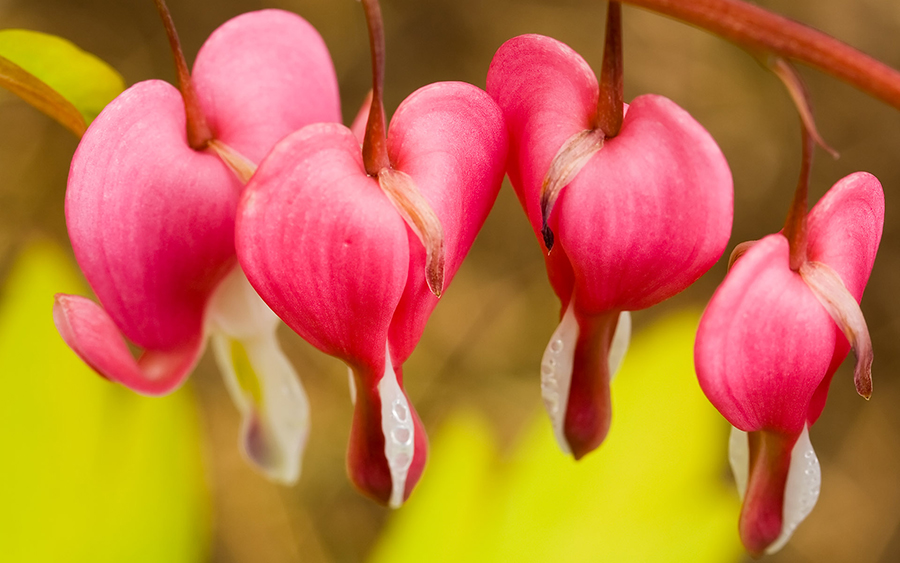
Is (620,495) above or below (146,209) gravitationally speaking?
below

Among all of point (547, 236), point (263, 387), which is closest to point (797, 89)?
point (547, 236)

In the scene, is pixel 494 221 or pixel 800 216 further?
pixel 494 221

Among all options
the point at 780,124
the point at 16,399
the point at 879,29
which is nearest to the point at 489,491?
the point at 16,399

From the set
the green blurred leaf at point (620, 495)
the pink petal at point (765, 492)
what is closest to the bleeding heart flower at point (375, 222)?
the pink petal at point (765, 492)

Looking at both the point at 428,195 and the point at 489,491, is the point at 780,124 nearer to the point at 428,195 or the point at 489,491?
the point at 489,491

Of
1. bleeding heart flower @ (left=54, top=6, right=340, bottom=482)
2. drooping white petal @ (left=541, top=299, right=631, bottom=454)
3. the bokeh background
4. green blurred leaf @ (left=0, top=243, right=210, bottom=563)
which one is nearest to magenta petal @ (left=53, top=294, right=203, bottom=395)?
bleeding heart flower @ (left=54, top=6, right=340, bottom=482)

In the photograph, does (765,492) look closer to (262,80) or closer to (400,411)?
(400,411)

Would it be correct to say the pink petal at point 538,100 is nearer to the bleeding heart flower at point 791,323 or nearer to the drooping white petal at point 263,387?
the bleeding heart flower at point 791,323
